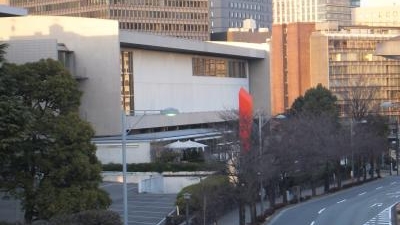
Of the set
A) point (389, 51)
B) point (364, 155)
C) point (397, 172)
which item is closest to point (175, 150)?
point (364, 155)

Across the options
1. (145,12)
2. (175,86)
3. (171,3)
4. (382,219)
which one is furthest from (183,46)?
(171,3)

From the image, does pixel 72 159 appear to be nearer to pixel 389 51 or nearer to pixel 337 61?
pixel 389 51

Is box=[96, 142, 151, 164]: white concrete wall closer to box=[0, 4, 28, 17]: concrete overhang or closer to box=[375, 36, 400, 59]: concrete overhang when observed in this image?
box=[0, 4, 28, 17]: concrete overhang

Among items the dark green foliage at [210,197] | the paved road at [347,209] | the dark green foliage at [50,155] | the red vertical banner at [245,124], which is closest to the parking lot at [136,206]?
the dark green foliage at [50,155]

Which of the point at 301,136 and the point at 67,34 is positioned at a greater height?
the point at 67,34

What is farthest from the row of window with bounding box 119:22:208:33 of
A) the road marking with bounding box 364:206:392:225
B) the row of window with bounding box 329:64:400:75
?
the road marking with bounding box 364:206:392:225

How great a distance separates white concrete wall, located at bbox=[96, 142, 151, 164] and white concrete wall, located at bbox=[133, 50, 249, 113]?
12052mm

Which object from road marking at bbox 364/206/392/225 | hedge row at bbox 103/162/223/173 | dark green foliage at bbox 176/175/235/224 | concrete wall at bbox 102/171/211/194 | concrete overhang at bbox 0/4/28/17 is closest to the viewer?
concrete overhang at bbox 0/4/28/17

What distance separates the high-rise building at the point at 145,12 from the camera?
146500mm

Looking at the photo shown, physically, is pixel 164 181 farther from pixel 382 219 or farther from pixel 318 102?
pixel 318 102

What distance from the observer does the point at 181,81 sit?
86.6 m

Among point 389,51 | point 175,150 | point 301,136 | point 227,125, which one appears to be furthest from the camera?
point 175,150

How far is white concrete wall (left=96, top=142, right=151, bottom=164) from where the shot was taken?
2532 inches

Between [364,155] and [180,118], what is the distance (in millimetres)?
20394
